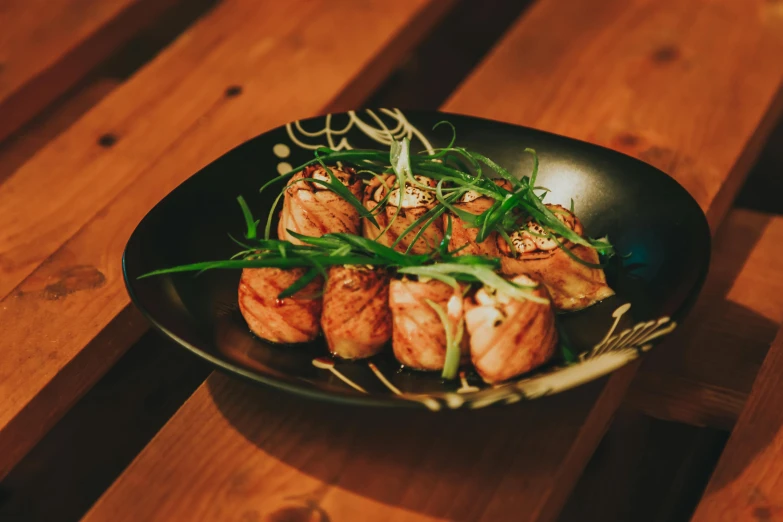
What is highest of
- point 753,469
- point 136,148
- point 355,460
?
point 136,148

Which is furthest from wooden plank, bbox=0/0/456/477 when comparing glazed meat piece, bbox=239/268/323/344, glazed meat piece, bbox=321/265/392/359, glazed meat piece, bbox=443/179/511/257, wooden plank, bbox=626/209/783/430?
wooden plank, bbox=626/209/783/430

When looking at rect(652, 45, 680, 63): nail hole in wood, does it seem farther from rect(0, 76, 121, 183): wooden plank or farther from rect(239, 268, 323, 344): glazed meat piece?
rect(0, 76, 121, 183): wooden plank

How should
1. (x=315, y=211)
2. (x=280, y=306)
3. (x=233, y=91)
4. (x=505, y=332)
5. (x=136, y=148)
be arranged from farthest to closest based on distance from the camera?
(x=233, y=91) < (x=136, y=148) < (x=315, y=211) < (x=280, y=306) < (x=505, y=332)

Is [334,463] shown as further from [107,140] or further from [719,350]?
[107,140]

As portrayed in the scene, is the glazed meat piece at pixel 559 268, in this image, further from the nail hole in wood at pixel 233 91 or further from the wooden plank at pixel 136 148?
the nail hole in wood at pixel 233 91

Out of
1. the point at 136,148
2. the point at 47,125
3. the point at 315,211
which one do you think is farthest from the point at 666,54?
the point at 47,125

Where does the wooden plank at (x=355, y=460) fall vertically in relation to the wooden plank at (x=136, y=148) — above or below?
below

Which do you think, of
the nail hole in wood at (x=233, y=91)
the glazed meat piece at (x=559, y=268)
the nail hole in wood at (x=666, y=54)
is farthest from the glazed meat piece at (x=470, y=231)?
the nail hole in wood at (x=666, y=54)

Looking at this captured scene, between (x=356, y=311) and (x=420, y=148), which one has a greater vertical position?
(x=356, y=311)
